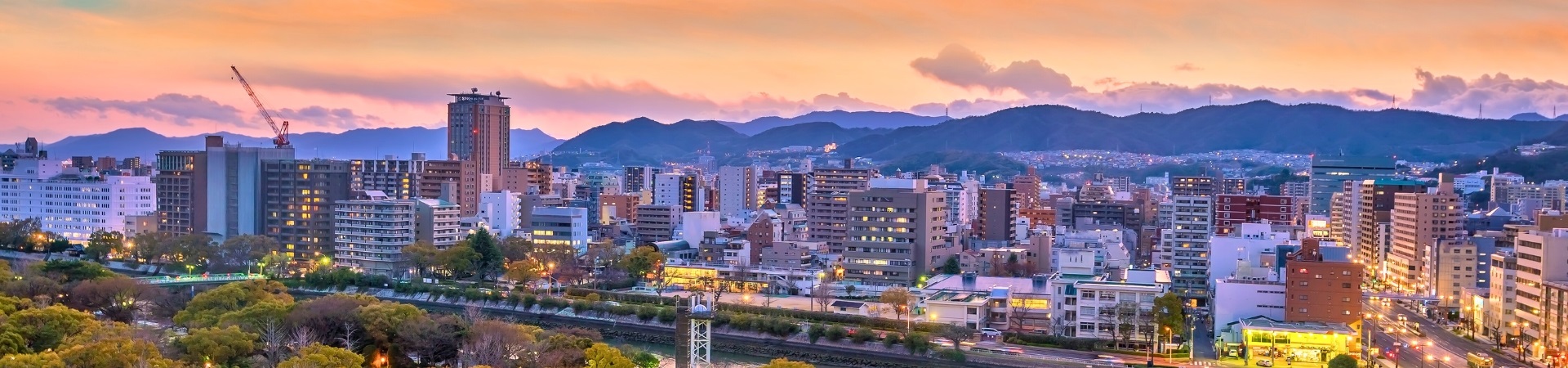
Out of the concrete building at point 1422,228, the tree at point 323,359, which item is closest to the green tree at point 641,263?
the tree at point 323,359

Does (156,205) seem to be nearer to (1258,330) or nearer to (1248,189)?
(1258,330)

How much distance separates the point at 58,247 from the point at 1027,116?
271 ft

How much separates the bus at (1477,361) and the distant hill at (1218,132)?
7514 cm

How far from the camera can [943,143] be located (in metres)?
100

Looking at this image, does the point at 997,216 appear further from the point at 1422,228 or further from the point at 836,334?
the point at 836,334

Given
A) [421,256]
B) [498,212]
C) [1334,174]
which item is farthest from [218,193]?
[1334,174]

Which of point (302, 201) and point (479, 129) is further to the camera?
point (479, 129)

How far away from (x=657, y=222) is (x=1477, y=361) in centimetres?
2201

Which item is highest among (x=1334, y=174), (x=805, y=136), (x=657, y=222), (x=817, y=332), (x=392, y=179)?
(x=805, y=136)

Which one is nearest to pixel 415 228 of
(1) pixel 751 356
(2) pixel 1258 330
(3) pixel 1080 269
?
(1) pixel 751 356

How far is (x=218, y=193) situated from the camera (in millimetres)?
32625

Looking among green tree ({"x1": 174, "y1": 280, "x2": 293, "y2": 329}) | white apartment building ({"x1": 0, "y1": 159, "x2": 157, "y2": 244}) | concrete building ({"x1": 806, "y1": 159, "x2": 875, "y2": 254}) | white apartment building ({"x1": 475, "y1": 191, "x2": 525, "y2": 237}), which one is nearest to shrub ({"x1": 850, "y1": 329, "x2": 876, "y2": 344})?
concrete building ({"x1": 806, "y1": 159, "x2": 875, "y2": 254})

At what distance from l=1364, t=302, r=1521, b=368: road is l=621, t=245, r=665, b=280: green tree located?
13.5m

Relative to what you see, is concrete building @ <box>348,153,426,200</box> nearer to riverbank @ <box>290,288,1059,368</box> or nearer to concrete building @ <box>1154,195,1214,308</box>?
riverbank @ <box>290,288,1059,368</box>
